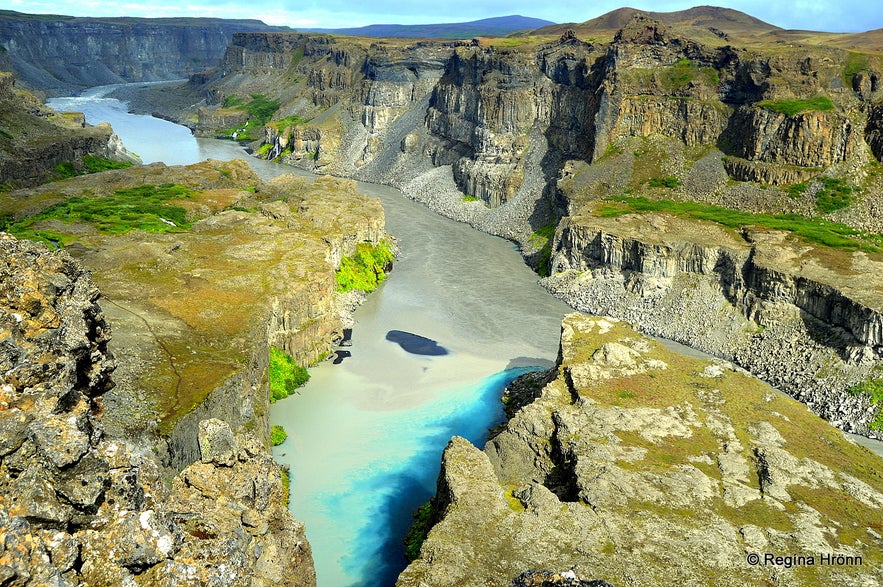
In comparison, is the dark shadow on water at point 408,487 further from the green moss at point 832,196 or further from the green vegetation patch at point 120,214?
the green moss at point 832,196

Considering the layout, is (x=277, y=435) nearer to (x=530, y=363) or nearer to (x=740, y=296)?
(x=530, y=363)

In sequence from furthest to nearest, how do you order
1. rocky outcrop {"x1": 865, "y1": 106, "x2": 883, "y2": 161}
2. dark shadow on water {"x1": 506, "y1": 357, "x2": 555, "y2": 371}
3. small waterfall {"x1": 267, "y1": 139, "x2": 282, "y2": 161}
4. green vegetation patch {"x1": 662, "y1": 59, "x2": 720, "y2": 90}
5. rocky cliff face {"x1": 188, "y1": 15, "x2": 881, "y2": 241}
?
small waterfall {"x1": 267, "y1": 139, "x2": 282, "y2": 161} < green vegetation patch {"x1": 662, "y1": 59, "x2": 720, "y2": 90} < rocky cliff face {"x1": 188, "y1": 15, "x2": 881, "y2": 241} < rocky outcrop {"x1": 865, "y1": 106, "x2": 883, "y2": 161} < dark shadow on water {"x1": 506, "y1": 357, "x2": 555, "y2": 371}

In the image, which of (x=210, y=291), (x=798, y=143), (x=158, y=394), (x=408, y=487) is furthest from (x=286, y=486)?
(x=798, y=143)

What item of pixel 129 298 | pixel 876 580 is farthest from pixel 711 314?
pixel 129 298

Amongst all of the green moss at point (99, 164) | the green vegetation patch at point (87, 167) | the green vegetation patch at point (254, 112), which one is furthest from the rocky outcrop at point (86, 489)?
the green vegetation patch at point (254, 112)

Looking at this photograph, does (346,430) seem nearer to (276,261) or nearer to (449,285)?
(276,261)

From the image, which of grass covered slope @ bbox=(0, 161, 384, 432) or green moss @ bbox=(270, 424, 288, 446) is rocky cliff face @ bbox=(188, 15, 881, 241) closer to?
grass covered slope @ bbox=(0, 161, 384, 432)

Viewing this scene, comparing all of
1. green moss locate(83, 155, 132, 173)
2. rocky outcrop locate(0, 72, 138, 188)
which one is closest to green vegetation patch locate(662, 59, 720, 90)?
green moss locate(83, 155, 132, 173)
